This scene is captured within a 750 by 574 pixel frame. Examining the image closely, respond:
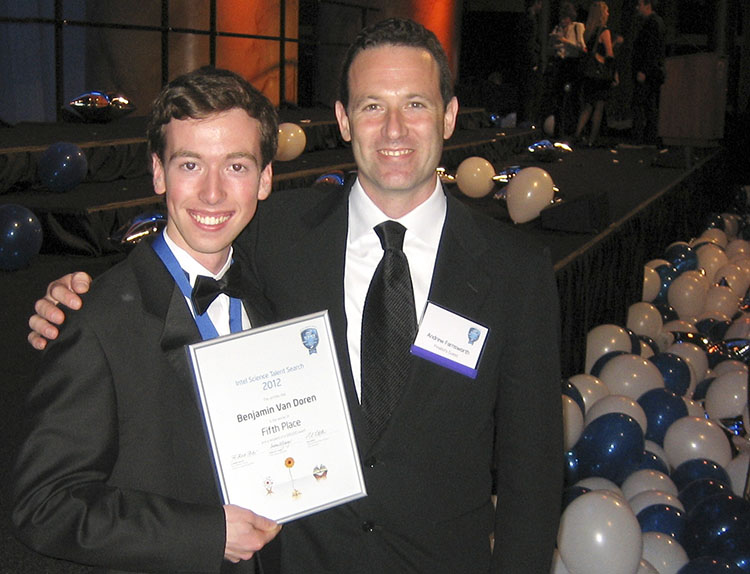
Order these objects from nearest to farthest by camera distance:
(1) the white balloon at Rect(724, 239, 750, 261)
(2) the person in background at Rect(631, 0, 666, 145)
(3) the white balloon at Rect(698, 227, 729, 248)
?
1. (1) the white balloon at Rect(724, 239, 750, 261)
2. (3) the white balloon at Rect(698, 227, 729, 248)
3. (2) the person in background at Rect(631, 0, 666, 145)

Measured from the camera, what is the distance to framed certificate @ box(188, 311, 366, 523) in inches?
43.1

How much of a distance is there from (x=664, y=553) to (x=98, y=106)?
4.98 metres

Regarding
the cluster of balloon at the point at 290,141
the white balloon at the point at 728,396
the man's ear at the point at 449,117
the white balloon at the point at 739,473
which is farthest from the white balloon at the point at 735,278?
the man's ear at the point at 449,117

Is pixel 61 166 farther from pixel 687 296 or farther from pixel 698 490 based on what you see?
pixel 687 296

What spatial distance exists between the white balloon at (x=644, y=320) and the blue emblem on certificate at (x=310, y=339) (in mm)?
4060

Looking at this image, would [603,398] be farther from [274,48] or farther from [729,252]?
[274,48]

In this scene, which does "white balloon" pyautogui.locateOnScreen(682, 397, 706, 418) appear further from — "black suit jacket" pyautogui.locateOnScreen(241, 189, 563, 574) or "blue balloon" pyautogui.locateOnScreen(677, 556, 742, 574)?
"black suit jacket" pyautogui.locateOnScreen(241, 189, 563, 574)

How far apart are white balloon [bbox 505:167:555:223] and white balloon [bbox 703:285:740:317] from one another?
1.67 metres

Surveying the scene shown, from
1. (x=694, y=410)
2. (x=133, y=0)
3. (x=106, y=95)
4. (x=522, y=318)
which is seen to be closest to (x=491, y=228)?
(x=522, y=318)

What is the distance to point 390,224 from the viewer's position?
55.2 inches

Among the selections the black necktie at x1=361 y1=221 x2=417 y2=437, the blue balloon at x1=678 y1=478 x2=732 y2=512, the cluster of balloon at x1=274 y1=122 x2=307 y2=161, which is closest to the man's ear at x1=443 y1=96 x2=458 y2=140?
the black necktie at x1=361 y1=221 x2=417 y2=437

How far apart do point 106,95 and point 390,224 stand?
5202 mm

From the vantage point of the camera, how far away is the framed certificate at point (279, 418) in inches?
43.1

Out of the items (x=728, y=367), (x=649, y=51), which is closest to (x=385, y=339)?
(x=728, y=367)
